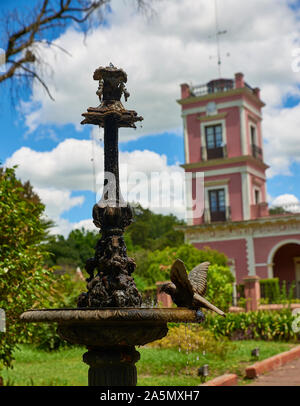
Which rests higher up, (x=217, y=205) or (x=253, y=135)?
(x=253, y=135)

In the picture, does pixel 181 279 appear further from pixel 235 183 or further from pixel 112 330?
pixel 235 183

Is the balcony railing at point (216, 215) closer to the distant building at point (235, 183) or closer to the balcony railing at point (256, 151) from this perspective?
the distant building at point (235, 183)

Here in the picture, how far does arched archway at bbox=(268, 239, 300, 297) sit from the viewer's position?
2656 centimetres

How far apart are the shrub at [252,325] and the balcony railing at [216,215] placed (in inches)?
477

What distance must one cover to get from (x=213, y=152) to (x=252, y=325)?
14.2m

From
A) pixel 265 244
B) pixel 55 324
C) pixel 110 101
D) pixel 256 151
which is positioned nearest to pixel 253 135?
pixel 256 151

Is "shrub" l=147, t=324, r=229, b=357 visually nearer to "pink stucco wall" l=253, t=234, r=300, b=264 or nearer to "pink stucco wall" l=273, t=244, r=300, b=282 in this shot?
"pink stucco wall" l=253, t=234, r=300, b=264

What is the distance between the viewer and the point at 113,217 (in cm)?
464

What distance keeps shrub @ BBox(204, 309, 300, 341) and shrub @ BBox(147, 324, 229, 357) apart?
38.6 inches

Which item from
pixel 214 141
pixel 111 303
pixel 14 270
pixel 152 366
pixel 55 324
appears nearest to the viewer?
pixel 111 303

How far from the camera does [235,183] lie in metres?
26.0

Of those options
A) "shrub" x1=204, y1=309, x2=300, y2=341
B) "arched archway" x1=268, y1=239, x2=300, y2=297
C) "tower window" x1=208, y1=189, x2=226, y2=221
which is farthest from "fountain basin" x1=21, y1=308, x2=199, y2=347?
"arched archway" x1=268, y1=239, x2=300, y2=297
